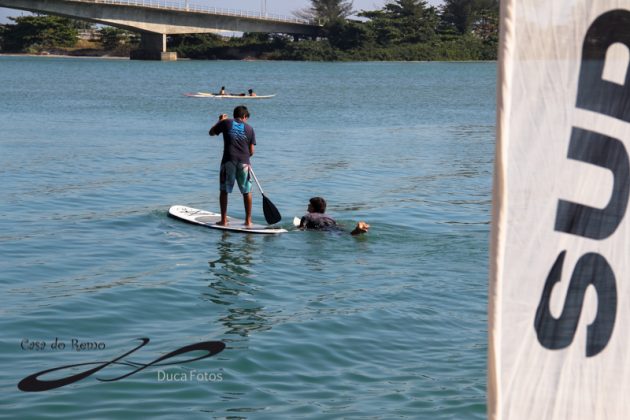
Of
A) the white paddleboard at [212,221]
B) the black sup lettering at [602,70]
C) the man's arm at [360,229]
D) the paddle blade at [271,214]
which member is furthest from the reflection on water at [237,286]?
the black sup lettering at [602,70]

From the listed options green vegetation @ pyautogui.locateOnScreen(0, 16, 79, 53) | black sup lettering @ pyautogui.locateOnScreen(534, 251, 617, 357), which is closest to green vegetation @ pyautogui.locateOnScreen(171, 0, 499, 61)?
green vegetation @ pyautogui.locateOnScreen(0, 16, 79, 53)

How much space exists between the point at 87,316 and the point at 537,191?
9.43 m

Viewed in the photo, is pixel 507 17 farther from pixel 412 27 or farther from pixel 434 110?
pixel 412 27

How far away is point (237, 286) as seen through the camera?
13078 mm

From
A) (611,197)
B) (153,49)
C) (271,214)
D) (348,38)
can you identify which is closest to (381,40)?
(348,38)

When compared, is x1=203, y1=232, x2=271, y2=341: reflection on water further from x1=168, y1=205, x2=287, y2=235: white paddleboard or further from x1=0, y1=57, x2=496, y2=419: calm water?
x1=168, y1=205, x2=287, y2=235: white paddleboard

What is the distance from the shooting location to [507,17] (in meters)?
2.33

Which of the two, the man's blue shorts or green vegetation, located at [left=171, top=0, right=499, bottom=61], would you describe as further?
green vegetation, located at [left=171, top=0, right=499, bottom=61]

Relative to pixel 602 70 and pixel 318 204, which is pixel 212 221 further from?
pixel 602 70

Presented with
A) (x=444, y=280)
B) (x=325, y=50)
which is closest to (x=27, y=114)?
(x=444, y=280)

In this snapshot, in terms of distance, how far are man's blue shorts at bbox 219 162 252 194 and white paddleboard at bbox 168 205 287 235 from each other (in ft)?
2.08

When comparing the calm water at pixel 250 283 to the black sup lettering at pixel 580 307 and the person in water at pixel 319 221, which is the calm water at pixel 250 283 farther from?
the black sup lettering at pixel 580 307

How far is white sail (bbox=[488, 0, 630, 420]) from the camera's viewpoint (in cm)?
243

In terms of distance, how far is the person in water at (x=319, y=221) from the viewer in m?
16.0
